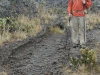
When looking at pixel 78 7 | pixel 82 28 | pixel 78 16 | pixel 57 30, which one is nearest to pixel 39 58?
pixel 82 28

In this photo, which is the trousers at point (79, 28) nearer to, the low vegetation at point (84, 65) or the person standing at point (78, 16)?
the person standing at point (78, 16)

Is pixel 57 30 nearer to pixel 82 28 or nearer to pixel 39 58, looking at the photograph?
pixel 82 28

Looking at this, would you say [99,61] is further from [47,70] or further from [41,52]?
[41,52]

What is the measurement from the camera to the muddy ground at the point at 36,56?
8.66m

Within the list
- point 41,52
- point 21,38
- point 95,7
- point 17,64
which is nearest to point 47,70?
point 17,64

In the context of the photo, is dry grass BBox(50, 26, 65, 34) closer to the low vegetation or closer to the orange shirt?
the orange shirt

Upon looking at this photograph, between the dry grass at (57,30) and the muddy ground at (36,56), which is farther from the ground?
the muddy ground at (36,56)

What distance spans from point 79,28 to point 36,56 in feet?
5.74

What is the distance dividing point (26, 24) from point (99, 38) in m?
3.93

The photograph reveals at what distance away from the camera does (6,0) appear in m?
15.9

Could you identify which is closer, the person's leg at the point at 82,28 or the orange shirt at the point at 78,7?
the orange shirt at the point at 78,7

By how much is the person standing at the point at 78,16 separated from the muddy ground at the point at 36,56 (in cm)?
42

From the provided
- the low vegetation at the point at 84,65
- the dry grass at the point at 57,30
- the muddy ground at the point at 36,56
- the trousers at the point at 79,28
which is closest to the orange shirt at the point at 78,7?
the trousers at the point at 79,28

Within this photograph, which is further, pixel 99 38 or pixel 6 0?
pixel 6 0
